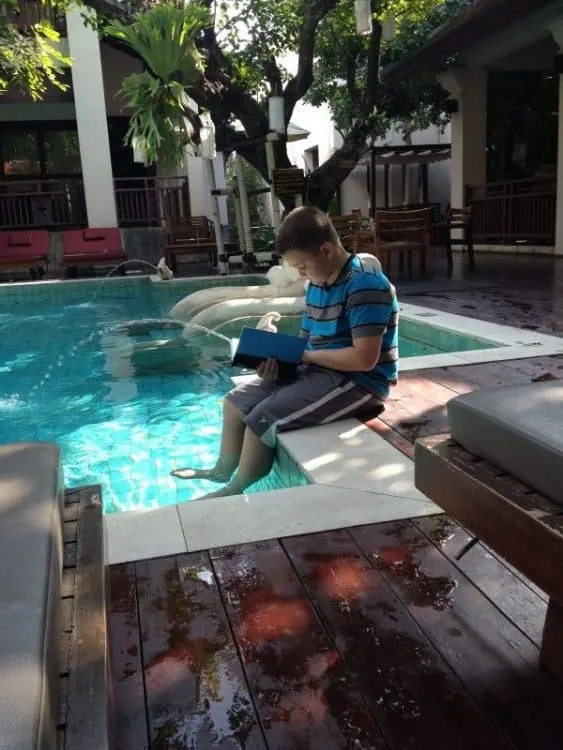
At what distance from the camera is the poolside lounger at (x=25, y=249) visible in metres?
11.2

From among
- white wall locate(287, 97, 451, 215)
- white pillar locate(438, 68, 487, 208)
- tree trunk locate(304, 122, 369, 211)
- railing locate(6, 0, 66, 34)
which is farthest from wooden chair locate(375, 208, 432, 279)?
white wall locate(287, 97, 451, 215)

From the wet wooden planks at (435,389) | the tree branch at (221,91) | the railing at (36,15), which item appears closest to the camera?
the wet wooden planks at (435,389)

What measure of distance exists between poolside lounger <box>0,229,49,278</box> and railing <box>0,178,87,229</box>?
1.85m

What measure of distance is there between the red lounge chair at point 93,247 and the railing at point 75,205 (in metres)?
1.99

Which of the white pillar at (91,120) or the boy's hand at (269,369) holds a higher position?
the white pillar at (91,120)

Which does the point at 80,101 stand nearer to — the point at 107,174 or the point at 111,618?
the point at 107,174

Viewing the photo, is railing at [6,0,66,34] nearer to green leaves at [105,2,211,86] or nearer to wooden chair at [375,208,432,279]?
green leaves at [105,2,211,86]

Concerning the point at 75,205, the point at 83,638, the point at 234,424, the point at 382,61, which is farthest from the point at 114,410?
the point at 75,205

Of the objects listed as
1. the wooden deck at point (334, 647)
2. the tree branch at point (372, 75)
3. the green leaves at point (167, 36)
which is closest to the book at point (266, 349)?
the wooden deck at point (334, 647)

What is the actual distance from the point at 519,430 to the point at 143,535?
117 cm

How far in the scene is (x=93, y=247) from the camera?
38.9 feet

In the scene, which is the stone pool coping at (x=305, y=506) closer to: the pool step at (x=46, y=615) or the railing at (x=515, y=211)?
the pool step at (x=46, y=615)

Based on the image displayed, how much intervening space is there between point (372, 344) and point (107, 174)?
1162cm

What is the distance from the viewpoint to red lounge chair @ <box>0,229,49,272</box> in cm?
1121
